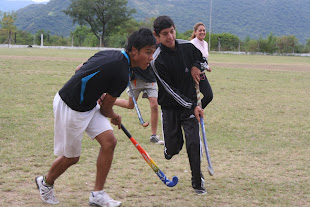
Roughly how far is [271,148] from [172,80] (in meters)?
2.69

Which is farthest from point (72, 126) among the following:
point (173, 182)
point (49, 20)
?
point (49, 20)

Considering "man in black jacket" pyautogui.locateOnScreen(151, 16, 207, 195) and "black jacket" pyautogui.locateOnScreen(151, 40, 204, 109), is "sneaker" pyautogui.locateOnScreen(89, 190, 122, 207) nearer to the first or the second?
"man in black jacket" pyautogui.locateOnScreen(151, 16, 207, 195)

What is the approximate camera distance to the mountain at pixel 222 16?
141m

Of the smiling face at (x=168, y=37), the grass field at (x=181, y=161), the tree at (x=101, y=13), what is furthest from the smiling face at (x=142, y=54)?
the tree at (x=101, y=13)

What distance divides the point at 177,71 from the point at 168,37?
0.40 meters

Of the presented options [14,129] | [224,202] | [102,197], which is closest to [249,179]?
[224,202]

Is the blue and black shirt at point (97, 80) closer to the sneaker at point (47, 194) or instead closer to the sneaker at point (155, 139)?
the sneaker at point (47, 194)

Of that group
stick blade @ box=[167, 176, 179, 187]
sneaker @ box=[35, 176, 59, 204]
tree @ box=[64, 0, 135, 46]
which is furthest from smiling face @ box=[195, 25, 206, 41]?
tree @ box=[64, 0, 135, 46]

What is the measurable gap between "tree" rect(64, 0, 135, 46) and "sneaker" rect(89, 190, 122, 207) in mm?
79565

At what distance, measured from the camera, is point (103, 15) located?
82.3 metres

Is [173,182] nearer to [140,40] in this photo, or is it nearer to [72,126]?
[72,126]

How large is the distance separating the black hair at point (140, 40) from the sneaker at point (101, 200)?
4.76 feet

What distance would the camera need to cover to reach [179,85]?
4.86m

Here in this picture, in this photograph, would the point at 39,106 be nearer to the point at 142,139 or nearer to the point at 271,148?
the point at 142,139
